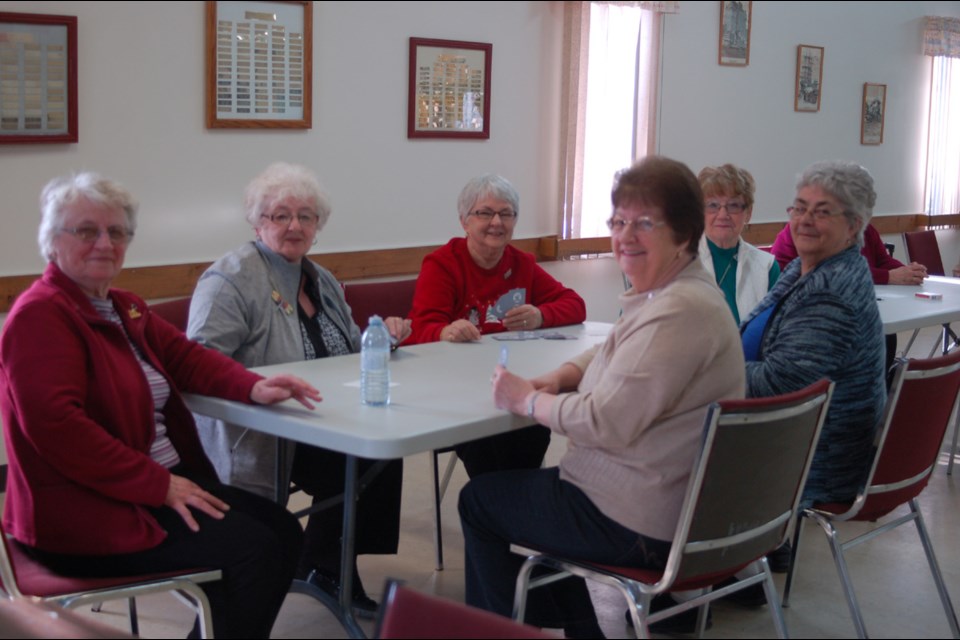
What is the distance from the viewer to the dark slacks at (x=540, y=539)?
6.82ft

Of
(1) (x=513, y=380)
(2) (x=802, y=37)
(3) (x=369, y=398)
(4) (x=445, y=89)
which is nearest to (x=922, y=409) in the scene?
(1) (x=513, y=380)

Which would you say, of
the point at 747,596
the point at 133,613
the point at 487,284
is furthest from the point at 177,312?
the point at 747,596

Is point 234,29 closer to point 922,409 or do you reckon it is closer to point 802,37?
point 922,409

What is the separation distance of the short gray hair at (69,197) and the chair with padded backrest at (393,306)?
1.17 meters

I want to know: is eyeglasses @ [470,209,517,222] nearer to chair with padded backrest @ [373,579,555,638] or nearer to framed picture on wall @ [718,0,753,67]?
chair with padded backrest @ [373,579,555,638]

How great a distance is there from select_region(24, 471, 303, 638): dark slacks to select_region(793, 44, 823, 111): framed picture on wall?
586 centimetres

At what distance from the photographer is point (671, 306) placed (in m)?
2.00

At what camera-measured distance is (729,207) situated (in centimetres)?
358

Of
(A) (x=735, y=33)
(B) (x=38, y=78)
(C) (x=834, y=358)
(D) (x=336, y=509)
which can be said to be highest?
(A) (x=735, y=33)

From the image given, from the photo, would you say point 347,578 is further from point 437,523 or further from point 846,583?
point 846,583

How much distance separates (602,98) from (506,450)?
3.18 meters

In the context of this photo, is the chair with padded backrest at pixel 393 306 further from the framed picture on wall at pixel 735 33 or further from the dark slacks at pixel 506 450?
the framed picture on wall at pixel 735 33

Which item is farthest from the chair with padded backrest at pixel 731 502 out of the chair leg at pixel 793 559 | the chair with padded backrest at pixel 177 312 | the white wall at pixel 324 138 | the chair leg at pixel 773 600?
the white wall at pixel 324 138

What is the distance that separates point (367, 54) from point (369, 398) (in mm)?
2808
